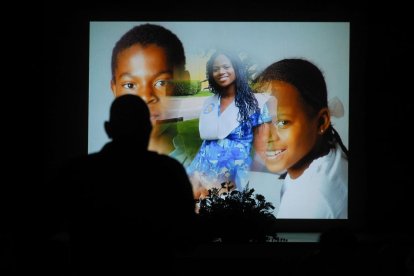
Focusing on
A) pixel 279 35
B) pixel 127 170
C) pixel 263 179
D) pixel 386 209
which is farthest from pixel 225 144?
pixel 127 170

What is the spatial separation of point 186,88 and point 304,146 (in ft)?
3.61

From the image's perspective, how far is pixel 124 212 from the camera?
1.61m

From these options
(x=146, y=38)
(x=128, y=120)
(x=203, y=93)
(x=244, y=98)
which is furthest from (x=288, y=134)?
(x=128, y=120)

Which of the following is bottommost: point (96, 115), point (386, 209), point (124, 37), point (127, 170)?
point (386, 209)

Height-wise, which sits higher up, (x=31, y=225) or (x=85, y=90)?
(x=85, y=90)

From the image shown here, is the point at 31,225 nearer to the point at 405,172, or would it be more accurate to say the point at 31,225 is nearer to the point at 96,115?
the point at 96,115

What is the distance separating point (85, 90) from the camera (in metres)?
5.50

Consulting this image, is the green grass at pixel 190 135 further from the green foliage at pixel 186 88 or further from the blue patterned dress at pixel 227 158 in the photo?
the green foliage at pixel 186 88

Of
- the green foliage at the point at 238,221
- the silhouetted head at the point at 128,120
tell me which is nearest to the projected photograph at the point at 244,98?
the green foliage at the point at 238,221

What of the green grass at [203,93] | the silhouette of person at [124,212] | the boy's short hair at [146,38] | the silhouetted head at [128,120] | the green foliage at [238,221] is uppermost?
the boy's short hair at [146,38]

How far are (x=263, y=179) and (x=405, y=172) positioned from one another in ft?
4.37

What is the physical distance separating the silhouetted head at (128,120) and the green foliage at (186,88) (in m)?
3.77

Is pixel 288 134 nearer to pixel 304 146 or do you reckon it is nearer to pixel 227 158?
pixel 304 146

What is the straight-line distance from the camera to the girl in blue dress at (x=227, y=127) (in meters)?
5.44
